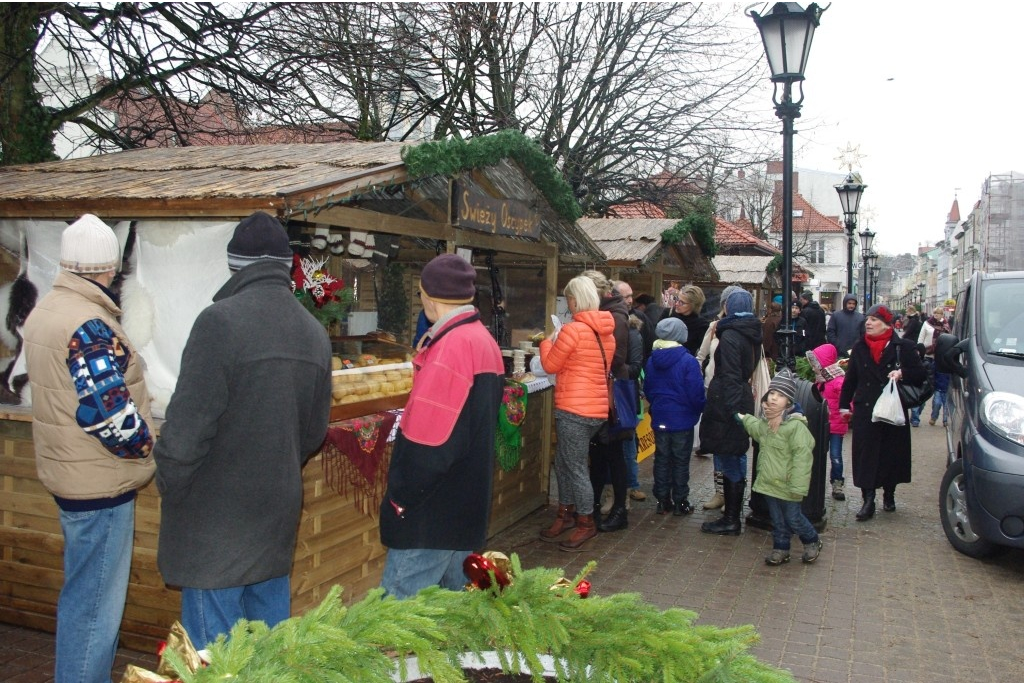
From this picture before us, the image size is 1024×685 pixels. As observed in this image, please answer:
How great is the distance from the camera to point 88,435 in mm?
3213

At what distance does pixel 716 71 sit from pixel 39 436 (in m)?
14.0

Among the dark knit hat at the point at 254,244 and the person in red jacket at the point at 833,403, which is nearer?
the dark knit hat at the point at 254,244

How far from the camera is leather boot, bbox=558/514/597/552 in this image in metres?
6.38

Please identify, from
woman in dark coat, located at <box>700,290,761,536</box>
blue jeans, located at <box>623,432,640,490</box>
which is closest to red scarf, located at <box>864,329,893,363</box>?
woman in dark coat, located at <box>700,290,761,536</box>

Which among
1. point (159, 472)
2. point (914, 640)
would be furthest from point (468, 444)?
point (914, 640)

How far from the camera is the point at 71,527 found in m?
3.28

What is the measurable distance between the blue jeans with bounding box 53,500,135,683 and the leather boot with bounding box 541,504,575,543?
3795mm

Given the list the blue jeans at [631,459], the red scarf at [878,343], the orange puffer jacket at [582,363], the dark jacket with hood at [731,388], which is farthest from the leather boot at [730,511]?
the red scarf at [878,343]

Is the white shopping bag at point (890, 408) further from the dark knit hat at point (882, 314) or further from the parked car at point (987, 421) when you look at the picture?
the dark knit hat at point (882, 314)

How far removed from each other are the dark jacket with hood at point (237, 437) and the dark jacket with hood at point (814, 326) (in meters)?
13.0

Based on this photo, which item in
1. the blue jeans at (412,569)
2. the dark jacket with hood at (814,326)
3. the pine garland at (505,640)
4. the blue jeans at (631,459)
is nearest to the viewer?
the pine garland at (505,640)

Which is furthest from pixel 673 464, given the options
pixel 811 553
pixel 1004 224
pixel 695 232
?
pixel 1004 224

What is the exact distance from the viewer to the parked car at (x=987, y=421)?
19.0 ft

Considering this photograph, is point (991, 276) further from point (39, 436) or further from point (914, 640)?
point (39, 436)
